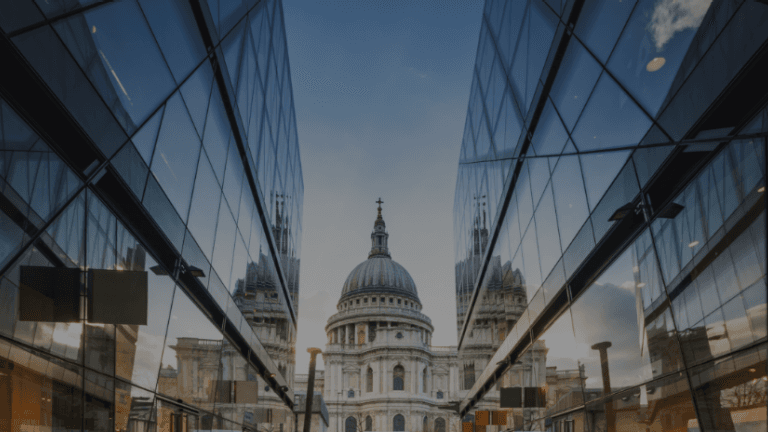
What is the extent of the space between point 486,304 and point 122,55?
17.1 meters

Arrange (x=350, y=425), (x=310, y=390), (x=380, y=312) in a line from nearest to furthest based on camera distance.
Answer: (x=310, y=390) → (x=350, y=425) → (x=380, y=312)

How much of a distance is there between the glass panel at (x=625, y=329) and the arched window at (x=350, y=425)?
10237 centimetres

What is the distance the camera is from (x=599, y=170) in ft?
29.6

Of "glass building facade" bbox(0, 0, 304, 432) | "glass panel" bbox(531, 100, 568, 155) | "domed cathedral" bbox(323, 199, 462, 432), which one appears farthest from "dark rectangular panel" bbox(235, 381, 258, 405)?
"domed cathedral" bbox(323, 199, 462, 432)

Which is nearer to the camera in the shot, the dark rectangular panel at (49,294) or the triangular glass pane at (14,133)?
the triangular glass pane at (14,133)

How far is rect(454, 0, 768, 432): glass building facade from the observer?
16.7 feet

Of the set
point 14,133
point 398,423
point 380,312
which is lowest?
point 398,423

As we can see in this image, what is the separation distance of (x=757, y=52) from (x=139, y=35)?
714 cm

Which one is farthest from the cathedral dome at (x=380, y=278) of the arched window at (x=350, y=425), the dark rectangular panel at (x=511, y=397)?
the dark rectangular panel at (x=511, y=397)

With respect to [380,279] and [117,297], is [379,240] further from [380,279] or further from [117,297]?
[117,297]

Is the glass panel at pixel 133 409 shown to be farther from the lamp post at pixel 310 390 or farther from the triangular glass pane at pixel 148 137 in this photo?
the lamp post at pixel 310 390

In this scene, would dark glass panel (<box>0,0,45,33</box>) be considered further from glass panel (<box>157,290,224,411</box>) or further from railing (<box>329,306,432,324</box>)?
railing (<box>329,306,432,324</box>)

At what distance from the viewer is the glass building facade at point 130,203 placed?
5426mm

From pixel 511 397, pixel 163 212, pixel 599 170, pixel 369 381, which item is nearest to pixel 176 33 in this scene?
pixel 163 212
